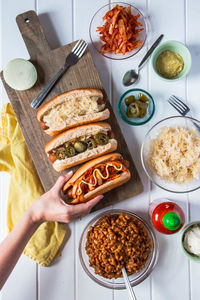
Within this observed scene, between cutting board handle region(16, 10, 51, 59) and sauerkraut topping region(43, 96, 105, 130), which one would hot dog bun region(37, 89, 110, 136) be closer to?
sauerkraut topping region(43, 96, 105, 130)

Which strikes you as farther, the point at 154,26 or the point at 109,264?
the point at 154,26

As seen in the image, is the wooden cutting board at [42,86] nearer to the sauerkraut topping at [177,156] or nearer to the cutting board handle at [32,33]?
the cutting board handle at [32,33]

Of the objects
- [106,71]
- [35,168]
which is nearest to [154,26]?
[106,71]

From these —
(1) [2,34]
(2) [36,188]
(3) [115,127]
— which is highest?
(1) [2,34]

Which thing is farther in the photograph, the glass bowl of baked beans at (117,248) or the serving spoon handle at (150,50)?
the serving spoon handle at (150,50)

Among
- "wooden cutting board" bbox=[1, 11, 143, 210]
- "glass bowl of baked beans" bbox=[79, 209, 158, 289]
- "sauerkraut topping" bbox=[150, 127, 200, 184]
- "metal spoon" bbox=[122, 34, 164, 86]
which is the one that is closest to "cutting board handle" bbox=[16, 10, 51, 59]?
"wooden cutting board" bbox=[1, 11, 143, 210]

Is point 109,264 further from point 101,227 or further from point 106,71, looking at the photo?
point 106,71

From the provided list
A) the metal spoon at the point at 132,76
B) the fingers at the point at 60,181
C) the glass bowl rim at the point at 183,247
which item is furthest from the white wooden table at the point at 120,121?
the fingers at the point at 60,181
